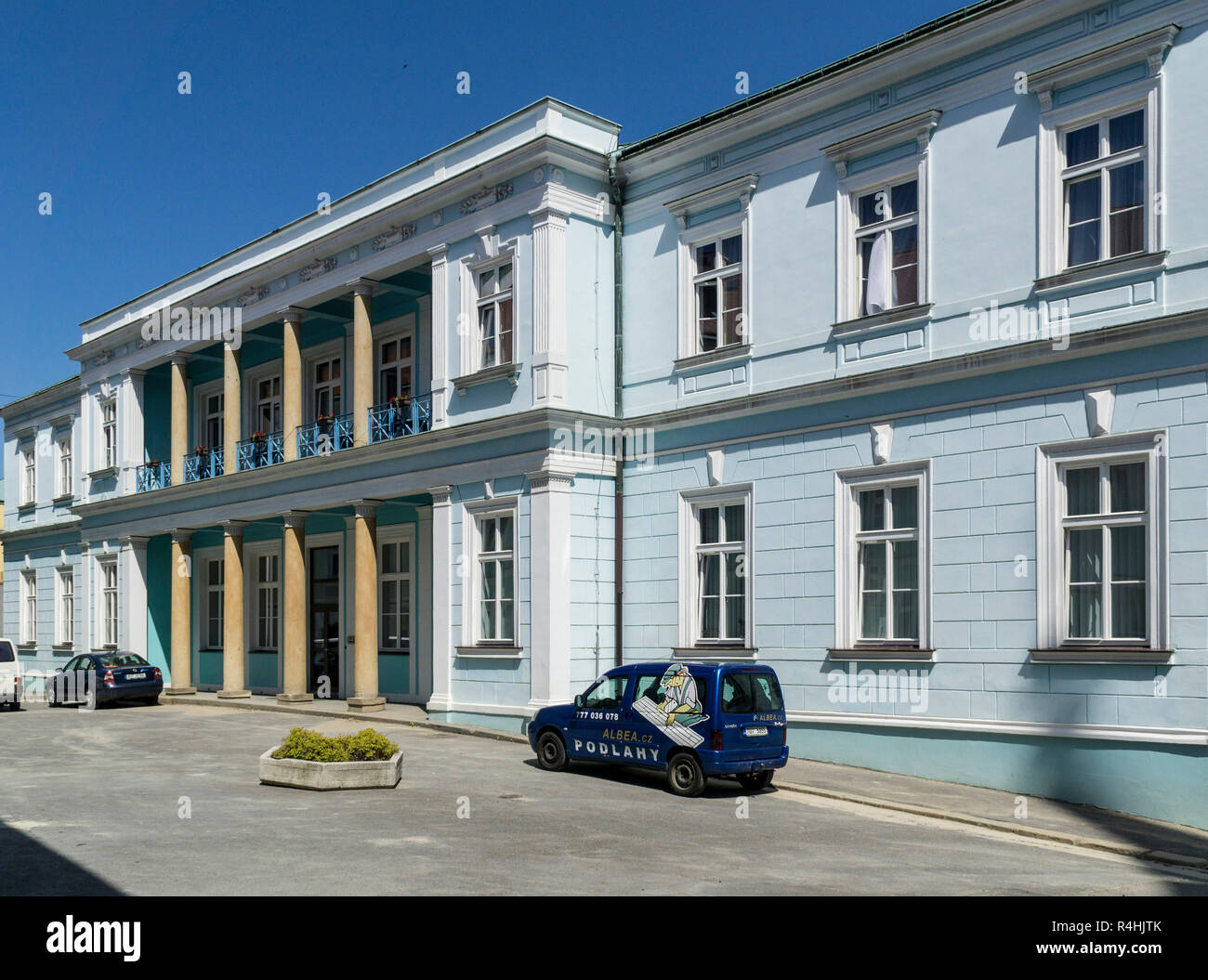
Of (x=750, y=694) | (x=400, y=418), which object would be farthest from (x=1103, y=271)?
(x=400, y=418)

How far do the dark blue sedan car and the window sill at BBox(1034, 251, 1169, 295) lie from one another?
22.4 m

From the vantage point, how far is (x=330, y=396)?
28.3 meters

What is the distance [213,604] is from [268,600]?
322cm

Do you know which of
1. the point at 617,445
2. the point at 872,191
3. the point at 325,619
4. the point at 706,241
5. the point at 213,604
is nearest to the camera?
the point at 872,191

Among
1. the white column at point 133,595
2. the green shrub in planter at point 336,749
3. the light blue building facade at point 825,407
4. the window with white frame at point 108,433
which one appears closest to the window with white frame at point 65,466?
the window with white frame at point 108,433

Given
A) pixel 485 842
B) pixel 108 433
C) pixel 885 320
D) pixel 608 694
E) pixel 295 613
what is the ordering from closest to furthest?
pixel 485 842 → pixel 608 694 → pixel 885 320 → pixel 295 613 → pixel 108 433

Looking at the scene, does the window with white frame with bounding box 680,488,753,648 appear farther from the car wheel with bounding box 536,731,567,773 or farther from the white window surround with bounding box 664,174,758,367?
the car wheel with bounding box 536,731,567,773

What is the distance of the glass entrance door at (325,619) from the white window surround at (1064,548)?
1756 centimetres

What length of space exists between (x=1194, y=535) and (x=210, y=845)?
427 inches

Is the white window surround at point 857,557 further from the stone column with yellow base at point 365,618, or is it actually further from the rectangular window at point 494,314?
the stone column with yellow base at point 365,618

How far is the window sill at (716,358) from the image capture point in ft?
62.3

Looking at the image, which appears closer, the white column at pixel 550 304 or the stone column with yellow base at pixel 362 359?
the white column at pixel 550 304

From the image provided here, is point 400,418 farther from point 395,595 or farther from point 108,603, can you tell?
point 108,603

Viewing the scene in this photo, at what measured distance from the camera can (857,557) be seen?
56.9ft
